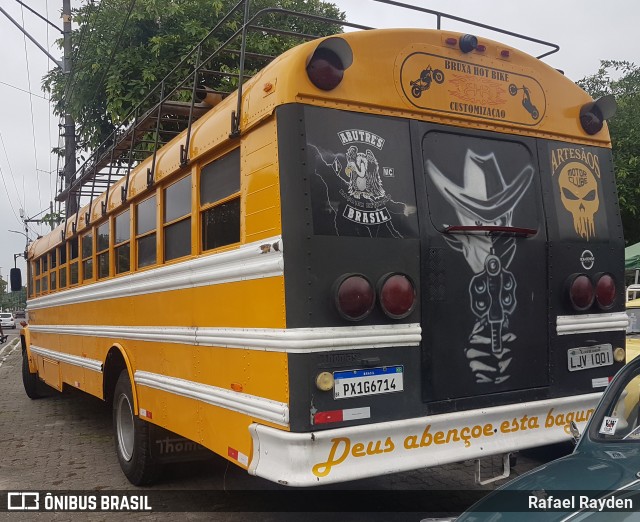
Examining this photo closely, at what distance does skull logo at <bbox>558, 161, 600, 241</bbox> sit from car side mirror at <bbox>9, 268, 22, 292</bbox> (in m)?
11.1

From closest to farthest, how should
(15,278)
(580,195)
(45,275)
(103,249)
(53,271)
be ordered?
(580,195)
(103,249)
(53,271)
(45,275)
(15,278)

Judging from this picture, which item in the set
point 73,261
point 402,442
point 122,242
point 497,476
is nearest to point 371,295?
point 402,442

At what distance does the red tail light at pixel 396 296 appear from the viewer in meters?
3.48

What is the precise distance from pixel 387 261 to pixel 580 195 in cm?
170

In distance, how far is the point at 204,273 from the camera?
4176mm

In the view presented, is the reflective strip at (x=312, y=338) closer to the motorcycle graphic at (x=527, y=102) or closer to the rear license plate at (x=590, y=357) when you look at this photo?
the rear license plate at (x=590, y=357)

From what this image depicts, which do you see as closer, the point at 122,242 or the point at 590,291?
the point at 590,291

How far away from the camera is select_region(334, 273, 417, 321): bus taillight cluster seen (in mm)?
3352

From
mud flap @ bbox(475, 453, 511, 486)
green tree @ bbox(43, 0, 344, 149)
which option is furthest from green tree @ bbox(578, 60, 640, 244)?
mud flap @ bbox(475, 453, 511, 486)

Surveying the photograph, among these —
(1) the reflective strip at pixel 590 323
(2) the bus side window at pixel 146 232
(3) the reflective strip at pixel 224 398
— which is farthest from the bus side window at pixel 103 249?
(1) the reflective strip at pixel 590 323

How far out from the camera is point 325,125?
345cm

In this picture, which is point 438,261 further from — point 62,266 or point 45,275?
point 45,275

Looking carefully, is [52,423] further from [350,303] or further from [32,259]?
[350,303]

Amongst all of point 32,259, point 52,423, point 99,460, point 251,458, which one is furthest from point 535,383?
point 32,259
